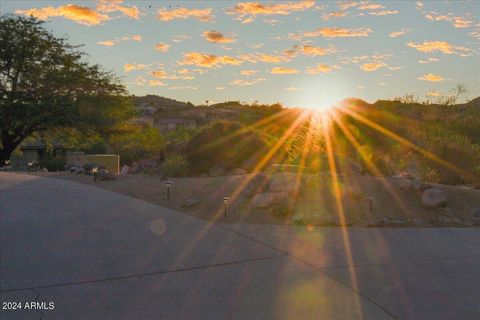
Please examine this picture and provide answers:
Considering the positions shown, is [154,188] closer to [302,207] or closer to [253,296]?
[302,207]

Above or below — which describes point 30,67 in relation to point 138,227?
above

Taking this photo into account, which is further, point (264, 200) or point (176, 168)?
point (176, 168)

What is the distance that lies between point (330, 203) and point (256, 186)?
201cm

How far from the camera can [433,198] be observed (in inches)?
460

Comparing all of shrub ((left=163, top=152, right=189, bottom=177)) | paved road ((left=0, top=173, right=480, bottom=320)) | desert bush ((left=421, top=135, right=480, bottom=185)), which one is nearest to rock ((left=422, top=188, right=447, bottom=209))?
paved road ((left=0, top=173, right=480, bottom=320))

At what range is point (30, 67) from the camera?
94.4 feet

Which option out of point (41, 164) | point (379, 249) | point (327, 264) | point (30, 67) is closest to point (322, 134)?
point (379, 249)

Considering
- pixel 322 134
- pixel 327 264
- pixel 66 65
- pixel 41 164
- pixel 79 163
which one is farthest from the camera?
pixel 66 65

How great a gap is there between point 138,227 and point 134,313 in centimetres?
406

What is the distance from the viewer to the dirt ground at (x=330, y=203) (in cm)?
1070

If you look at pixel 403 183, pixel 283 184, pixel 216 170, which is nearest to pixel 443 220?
pixel 403 183

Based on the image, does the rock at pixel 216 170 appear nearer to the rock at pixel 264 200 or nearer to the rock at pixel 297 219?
the rock at pixel 264 200

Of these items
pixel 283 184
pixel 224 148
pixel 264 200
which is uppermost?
pixel 224 148

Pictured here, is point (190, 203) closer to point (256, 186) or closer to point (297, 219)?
point (256, 186)
